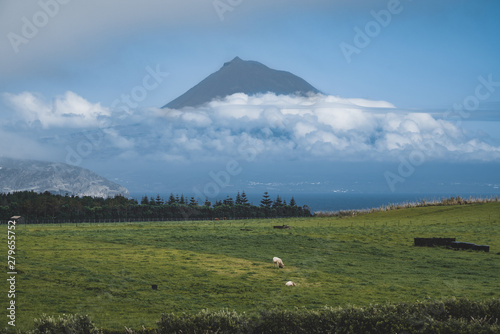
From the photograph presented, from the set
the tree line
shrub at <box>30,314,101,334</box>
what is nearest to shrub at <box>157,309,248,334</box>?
shrub at <box>30,314,101,334</box>

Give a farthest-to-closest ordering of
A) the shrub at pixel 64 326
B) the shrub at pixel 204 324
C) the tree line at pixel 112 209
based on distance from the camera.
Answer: the tree line at pixel 112 209
the shrub at pixel 204 324
the shrub at pixel 64 326

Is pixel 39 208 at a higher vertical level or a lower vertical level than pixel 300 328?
higher

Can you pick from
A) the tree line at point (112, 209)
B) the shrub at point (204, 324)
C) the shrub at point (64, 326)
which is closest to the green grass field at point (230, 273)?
the shrub at point (64, 326)

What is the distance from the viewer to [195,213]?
101 m

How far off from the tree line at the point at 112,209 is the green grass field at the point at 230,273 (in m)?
48.7

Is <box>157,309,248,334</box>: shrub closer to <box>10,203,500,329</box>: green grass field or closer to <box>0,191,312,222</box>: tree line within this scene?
<box>10,203,500,329</box>: green grass field

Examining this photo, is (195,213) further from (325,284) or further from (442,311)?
(442,311)

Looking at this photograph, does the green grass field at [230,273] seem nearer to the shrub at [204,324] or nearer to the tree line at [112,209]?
the shrub at [204,324]

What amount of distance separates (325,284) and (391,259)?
11948 mm

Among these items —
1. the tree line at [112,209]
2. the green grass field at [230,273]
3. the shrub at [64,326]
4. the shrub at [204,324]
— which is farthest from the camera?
the tree line at [112,209]

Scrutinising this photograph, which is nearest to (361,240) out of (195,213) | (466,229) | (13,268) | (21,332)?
(466,229)

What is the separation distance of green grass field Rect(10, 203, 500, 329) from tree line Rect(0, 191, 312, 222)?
160ft

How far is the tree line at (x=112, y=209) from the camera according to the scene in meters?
87.4

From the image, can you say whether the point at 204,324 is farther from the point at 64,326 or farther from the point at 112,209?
the point at 112,209
